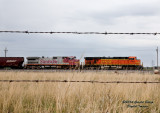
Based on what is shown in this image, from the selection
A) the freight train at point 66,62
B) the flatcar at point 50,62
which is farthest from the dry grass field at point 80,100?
the flatcar at point 50,62

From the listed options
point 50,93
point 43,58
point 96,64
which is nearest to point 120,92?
point 50,93

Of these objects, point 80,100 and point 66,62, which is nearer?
point 80,100

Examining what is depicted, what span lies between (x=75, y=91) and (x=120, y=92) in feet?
3.43

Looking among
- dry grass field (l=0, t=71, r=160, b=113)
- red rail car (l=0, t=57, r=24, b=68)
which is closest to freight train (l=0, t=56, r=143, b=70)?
red rail car (l=0, t=57, r=24, b=68)

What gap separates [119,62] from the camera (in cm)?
3030

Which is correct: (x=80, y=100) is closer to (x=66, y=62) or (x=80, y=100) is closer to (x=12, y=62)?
(x=66, y=62)

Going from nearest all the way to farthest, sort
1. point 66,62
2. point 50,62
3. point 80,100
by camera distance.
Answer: point 80,100 < point 66,62 < point 50,62

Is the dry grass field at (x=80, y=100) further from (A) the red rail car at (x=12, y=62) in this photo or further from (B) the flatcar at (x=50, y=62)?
(A) the red rail car at (x=12, y=62)

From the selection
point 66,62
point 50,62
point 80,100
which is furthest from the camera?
point 50,62

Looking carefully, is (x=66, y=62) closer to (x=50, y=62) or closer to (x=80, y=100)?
(x=50, y=62)

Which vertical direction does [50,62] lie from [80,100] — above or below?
above

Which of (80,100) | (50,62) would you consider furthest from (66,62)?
(80,100)

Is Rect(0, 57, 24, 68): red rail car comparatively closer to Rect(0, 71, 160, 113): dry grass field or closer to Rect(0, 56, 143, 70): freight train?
Rect(0, 56, 143, 70): freight train

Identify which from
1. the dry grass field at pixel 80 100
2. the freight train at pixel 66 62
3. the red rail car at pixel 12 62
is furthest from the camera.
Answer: the red rail car at pixel 12 62
